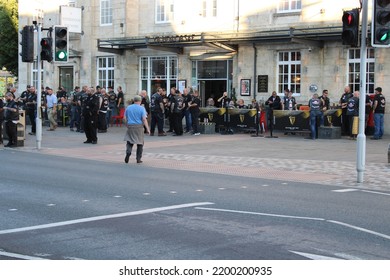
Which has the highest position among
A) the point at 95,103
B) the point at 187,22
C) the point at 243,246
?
the point at 187,22

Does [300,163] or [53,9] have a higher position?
[53,9]

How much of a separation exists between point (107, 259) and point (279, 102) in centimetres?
2035

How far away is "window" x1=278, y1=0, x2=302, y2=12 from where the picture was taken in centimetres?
2764

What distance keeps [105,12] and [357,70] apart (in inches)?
601

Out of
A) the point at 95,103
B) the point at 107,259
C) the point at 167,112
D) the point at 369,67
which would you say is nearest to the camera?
the point at 107,259

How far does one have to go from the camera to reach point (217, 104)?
31.3m

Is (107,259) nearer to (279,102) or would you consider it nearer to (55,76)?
(279,102)

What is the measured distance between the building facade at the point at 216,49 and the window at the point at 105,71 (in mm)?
55

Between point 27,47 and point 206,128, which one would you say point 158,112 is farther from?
point 27,47

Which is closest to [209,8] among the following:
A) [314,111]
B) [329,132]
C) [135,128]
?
[314,111]

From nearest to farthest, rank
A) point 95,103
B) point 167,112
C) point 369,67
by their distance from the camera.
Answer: point 95,103
point 369,67
point 167,112

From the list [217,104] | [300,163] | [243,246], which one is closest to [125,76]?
[217,104]

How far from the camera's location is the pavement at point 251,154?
14359mm

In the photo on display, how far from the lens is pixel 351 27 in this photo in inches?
499
